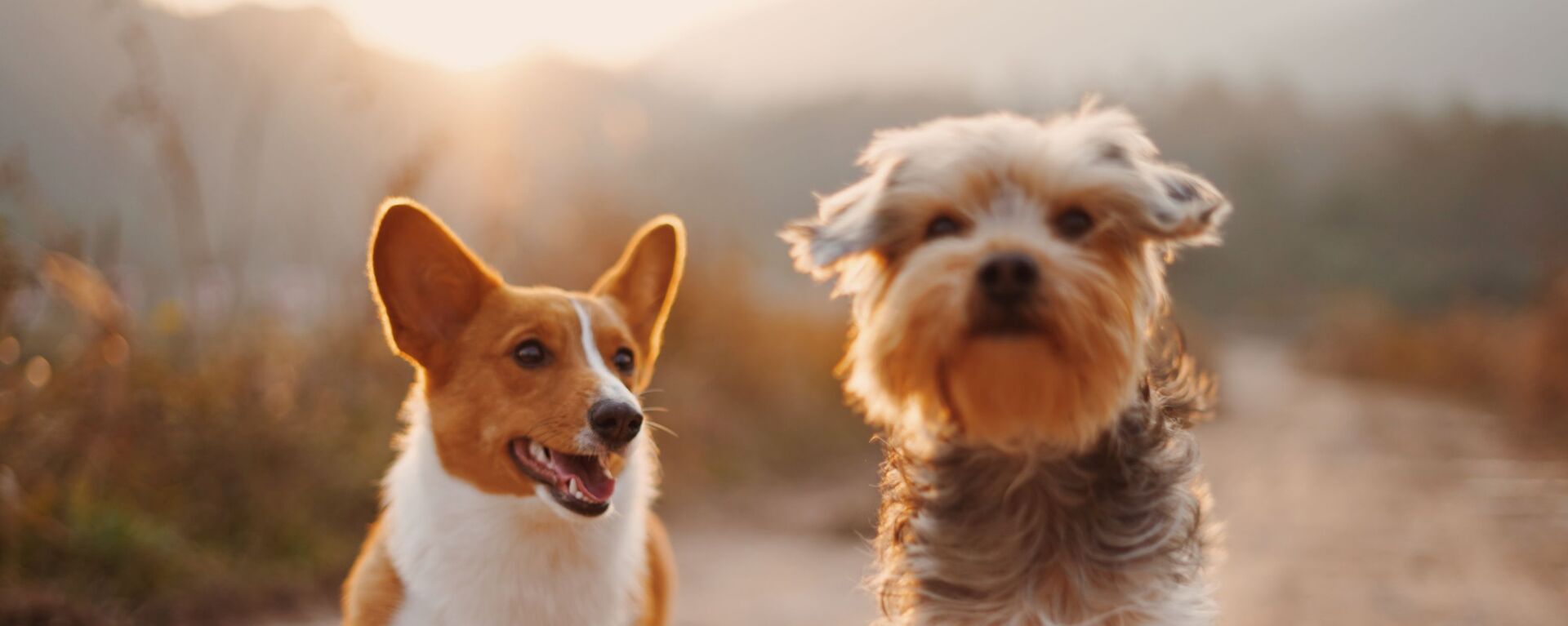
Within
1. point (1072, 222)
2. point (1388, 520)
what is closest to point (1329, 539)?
point (1388, 520)

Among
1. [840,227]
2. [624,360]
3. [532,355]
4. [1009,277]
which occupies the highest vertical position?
[840,227]

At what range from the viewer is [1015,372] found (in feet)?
9.70

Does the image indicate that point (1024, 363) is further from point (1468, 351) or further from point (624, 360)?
point (1468, 351)

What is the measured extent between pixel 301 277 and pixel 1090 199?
8.02 meters

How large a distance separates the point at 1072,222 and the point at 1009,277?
0.44 meters

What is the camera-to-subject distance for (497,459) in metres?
3.55

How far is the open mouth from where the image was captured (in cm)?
350

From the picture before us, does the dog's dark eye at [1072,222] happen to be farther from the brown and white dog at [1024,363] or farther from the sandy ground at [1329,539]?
the sandy ground at [1329,539]

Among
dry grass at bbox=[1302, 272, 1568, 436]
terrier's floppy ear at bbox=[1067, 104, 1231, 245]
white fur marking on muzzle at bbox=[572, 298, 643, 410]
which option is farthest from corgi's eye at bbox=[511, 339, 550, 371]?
dry grass at bbox=[1302, 272, 1568, 436]

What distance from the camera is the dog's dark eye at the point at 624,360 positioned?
3963mm

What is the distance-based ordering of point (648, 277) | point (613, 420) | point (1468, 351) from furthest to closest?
1. point (1468, 351)
2. point (648, 277)
3. point (613, 420)

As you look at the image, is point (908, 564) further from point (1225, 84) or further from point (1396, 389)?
point (1225, 84)

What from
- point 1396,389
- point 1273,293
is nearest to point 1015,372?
point 1396,389

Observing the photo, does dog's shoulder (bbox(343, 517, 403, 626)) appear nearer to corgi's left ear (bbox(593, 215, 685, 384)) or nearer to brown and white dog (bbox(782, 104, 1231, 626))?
corgi's left ear (bbox(593, 215, 685, 384))
